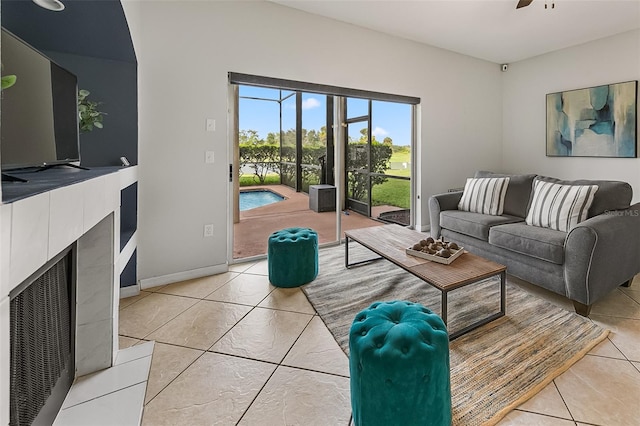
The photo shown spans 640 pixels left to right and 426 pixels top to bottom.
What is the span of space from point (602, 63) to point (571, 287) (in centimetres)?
358

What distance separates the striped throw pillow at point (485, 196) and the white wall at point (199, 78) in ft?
5.76

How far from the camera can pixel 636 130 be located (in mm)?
3773

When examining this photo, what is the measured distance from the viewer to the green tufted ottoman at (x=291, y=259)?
2.69 m

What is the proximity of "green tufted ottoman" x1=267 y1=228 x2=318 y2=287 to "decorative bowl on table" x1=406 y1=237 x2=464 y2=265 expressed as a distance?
34.4 inches

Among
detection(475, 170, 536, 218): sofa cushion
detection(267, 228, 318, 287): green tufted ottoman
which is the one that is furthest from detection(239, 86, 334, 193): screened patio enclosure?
detection(475, 170, 536, 218): sofa cushion

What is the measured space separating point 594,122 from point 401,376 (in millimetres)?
4820

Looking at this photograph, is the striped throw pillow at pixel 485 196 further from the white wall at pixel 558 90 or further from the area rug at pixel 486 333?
the white wall at pixel 558 90

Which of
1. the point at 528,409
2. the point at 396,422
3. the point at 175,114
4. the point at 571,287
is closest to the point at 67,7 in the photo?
the point at 175,114

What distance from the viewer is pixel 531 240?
2.51 meters

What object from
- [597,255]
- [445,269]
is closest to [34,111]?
[445,269]

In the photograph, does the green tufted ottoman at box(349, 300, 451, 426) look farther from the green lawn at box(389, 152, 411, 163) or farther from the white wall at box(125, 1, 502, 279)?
the green lawn at box(389, 152, 411, 163)

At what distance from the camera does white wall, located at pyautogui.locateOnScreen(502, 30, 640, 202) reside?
3.85m

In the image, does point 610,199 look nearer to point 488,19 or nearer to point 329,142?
point 488,19

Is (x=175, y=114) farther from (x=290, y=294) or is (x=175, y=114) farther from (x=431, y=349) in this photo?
(x=431, y=349)
